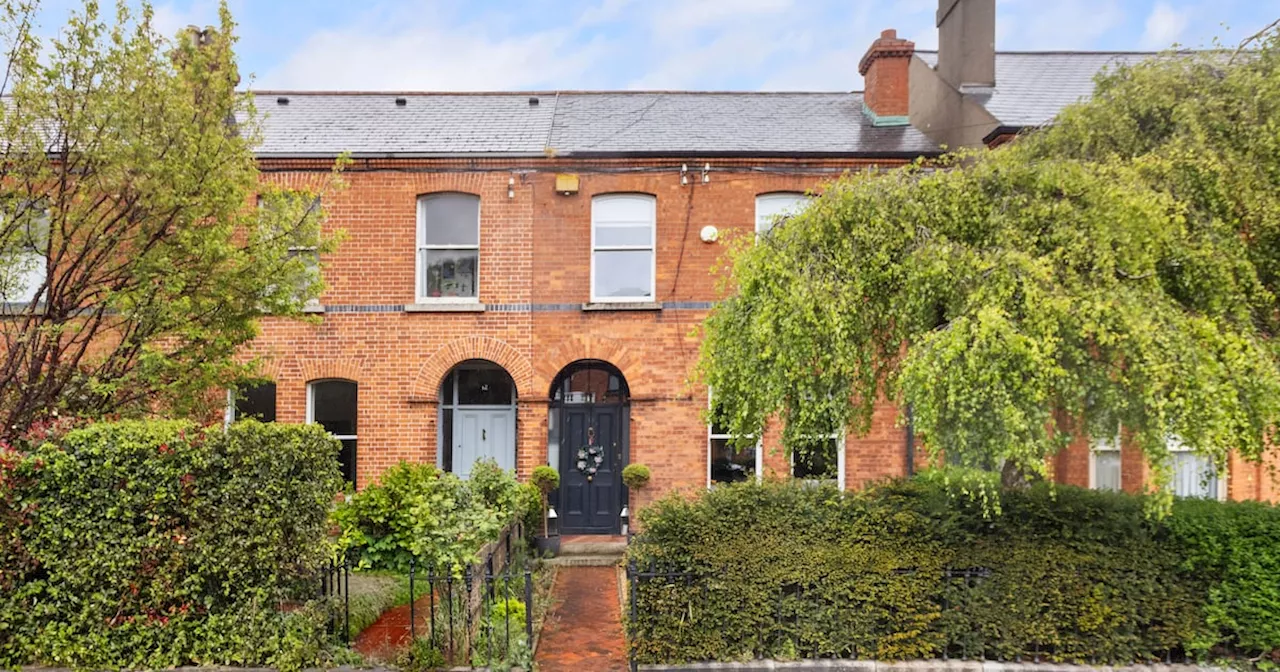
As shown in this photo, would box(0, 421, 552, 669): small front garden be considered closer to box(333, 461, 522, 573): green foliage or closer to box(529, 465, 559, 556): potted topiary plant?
box(333, 461, 522, 573): green foliage

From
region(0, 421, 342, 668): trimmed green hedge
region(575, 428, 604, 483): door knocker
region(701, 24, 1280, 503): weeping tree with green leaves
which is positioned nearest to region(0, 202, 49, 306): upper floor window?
region(0, 421, 342, 668): trimmed green hedge

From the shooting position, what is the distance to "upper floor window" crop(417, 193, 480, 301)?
12.5 metres

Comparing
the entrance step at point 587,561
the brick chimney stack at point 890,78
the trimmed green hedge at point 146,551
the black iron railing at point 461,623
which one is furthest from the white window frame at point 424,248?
the brick chimney stack at point 890,78

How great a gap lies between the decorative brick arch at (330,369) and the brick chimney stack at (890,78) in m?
10.1

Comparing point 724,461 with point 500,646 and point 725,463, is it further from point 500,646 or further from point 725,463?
point 500,646

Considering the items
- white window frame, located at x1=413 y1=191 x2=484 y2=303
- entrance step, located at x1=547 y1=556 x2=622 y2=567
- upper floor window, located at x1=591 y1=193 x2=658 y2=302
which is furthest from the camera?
upper floor window, located at x1=591 y1=193 x2=658 y2=302

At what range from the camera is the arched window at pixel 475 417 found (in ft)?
41.9

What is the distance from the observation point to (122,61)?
7000mm

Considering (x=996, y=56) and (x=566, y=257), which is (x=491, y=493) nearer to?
(x=566, y=257)

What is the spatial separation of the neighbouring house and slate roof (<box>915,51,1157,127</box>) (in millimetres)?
203

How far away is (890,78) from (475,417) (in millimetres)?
9656

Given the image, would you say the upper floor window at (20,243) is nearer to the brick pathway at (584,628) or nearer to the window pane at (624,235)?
the brick pathway at (584,628)

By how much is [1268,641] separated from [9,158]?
1146 cm

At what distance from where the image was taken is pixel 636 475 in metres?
11.8
